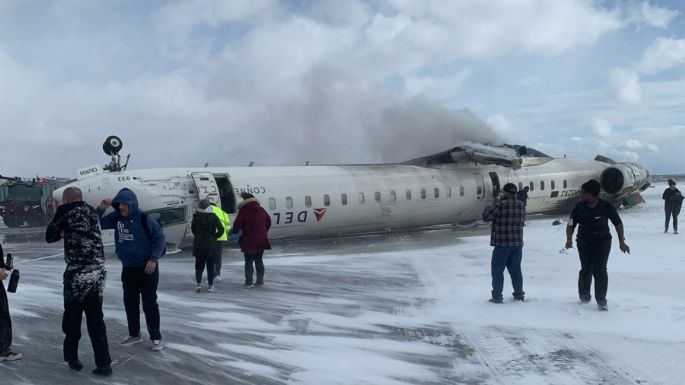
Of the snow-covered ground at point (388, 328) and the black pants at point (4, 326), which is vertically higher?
the black pants at point (4, 326)

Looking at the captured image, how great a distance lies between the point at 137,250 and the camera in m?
6.01

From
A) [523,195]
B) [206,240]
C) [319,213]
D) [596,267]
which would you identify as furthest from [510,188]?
[523,195]

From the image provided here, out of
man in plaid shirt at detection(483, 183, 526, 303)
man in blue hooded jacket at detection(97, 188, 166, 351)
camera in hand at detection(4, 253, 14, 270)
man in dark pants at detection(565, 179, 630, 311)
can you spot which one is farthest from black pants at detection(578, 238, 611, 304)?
camera in hand at detection(4, 253, 14, 270)

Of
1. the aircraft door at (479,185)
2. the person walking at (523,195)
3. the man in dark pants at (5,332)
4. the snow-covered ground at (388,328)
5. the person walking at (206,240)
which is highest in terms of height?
the aircraft door at (479,185)

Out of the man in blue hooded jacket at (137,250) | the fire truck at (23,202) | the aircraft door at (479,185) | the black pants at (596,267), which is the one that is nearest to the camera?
the man in blue hooded jacket at (137,250)

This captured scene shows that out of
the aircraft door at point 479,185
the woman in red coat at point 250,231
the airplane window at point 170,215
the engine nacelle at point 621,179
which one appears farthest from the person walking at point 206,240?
the engine nacelle at point 621,179

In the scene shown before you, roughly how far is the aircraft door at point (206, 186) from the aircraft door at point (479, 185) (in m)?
10.00

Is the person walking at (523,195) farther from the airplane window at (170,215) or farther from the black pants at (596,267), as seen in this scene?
the black pants at (596,267)

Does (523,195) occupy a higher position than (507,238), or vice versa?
(523,195)

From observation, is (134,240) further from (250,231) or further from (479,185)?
(479,185)

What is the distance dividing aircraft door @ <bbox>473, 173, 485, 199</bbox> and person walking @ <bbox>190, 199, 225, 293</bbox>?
43.8 feet

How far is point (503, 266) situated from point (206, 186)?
951 centimetres

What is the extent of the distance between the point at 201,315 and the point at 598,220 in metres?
5.69

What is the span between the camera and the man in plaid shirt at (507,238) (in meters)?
8.21
